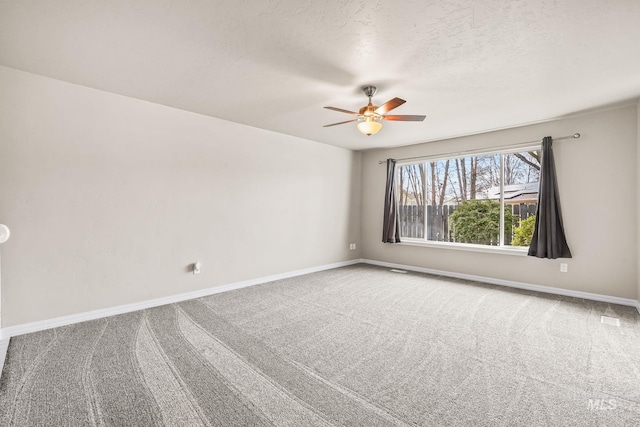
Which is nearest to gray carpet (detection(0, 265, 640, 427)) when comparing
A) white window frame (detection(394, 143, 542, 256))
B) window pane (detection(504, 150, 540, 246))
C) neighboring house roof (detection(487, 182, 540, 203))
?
white window frame (detection(394, 143, 542, 256))

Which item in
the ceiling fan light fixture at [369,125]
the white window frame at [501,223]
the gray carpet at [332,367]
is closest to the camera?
the gray carpet at [332,367]

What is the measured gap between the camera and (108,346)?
96.7 inches

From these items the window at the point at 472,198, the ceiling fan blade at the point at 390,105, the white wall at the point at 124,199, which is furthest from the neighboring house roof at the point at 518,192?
the white wall at the point at 124,199

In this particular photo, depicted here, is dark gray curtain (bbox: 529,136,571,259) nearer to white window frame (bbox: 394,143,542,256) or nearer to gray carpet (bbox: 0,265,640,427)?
white window frame (bbox: 394,143,542,256)

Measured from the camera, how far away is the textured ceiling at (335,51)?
6.21ft

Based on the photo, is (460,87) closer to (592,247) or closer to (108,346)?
(592,247)

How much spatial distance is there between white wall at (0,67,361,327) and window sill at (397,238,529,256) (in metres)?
2.32

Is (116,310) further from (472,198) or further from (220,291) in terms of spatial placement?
(472,198)

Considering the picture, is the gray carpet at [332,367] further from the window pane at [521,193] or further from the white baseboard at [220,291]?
the window pane at [521,193]

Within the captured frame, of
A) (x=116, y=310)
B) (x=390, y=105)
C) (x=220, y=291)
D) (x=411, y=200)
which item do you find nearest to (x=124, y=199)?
(x=116, y=310)

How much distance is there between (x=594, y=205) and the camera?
150 inches

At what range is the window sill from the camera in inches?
175

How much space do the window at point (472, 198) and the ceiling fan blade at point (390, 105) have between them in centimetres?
279

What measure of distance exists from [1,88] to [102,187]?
1126mm
